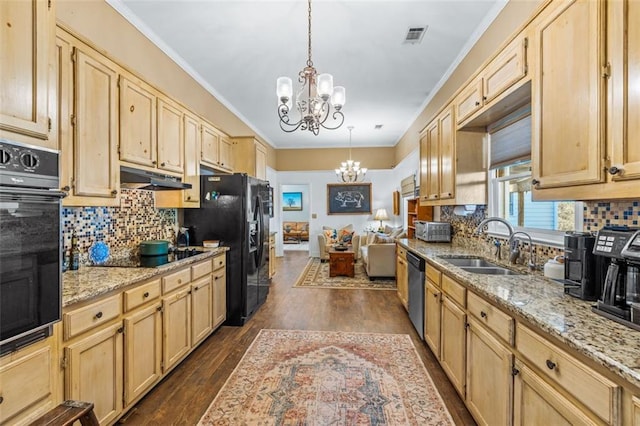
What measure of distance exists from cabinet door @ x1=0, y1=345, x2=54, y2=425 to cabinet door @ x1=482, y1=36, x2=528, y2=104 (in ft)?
9.26

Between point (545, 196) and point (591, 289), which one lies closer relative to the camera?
point (591, 289)

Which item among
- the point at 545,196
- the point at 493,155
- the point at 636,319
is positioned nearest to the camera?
the point at 636,319

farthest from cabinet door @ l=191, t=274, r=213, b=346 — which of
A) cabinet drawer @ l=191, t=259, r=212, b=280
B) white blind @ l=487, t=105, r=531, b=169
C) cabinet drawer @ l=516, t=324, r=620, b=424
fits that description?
white blind @ l=487, t=105, r=531, b=169

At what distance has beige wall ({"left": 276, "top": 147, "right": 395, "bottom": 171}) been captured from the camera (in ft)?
27.4

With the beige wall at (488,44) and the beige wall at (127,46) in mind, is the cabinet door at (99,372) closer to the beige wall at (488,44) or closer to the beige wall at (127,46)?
the beige wall at (127,46)

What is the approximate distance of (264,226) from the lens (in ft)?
13.9

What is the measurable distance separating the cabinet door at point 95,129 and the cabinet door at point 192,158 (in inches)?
39.5

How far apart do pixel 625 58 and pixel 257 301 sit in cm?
386

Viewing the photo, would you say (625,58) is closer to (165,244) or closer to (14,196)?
(14,196)

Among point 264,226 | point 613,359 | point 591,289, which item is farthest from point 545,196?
point 264,226

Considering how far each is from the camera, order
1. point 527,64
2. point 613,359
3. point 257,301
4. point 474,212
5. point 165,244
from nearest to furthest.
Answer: point 613,359 < point 527,64 < point 165,244 < point 474,212 < point 257,301

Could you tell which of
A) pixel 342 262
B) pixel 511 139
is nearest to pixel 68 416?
pixel 511 139

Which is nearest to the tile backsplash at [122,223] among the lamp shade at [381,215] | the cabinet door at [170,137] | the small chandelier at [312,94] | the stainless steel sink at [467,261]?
the cabinet door at [170,137]

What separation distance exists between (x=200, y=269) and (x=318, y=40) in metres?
2.59
